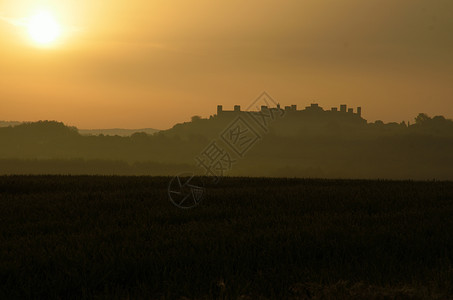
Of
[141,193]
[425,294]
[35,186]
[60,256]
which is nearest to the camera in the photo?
[425,294]

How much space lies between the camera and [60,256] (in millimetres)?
7562

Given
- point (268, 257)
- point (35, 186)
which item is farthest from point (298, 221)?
point (35, 186)

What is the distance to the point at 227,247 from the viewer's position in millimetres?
8102

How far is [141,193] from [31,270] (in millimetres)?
8152

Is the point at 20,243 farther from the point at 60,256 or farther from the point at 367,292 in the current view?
the point at 367,292

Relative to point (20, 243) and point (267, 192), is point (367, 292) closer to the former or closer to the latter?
point (20, 243)

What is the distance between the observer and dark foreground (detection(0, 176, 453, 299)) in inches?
241

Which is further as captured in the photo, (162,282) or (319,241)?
(319,241)

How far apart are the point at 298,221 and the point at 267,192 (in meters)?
4.93

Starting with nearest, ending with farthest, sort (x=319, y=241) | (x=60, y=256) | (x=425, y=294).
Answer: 1. (x=425, y=294)
2. (x=60, y=256)
3. (x=319, y=241)

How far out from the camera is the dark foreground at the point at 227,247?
612cm
